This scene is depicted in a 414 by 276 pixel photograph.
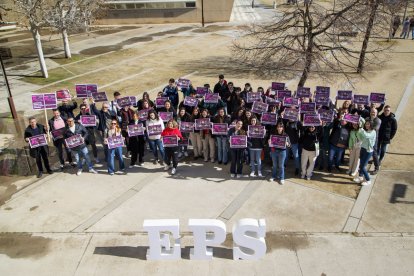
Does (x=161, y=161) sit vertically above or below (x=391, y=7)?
below

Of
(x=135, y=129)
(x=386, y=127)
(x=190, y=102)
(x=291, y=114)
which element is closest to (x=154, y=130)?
(x=135, y=129)

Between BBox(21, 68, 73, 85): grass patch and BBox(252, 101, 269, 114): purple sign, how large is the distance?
13006 millimetres

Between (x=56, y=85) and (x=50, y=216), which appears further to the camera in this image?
(x=56, y=85)

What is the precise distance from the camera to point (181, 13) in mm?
36781

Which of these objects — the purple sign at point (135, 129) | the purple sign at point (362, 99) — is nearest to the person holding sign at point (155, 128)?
the purple sign at point (135, 129)

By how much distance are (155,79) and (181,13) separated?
19810 mm

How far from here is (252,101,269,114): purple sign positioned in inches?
433

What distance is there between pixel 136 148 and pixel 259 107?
3.88 m

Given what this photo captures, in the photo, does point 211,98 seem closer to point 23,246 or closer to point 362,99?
point 362,99

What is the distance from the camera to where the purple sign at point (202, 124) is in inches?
413

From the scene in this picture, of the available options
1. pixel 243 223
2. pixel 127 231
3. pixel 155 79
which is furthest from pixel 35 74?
pixel 243 223

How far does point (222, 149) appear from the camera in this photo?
10.8 meters

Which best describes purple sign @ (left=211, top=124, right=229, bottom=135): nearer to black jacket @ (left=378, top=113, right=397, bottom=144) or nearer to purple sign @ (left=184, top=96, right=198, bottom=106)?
purple sign @ (left=184, top=96, right=198, bottom=106)

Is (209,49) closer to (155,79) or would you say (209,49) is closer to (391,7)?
(155,79)
